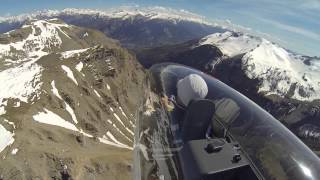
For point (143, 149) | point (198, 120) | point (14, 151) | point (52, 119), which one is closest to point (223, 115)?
point (198, 120)

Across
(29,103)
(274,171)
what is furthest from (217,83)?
(29,103)

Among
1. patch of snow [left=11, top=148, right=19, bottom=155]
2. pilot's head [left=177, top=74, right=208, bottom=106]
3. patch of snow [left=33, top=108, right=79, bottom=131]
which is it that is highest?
pilot's head [left=177, top=74, right=208, bottom=106]

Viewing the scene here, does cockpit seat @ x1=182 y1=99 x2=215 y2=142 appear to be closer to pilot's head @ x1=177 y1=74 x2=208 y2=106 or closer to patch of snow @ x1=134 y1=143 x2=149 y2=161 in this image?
pilot's head @ x1=177 y1=74 x2=208 y2=106

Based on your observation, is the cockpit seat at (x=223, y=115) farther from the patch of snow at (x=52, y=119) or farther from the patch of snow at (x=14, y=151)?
the patch of snow at (x=52, y=119)

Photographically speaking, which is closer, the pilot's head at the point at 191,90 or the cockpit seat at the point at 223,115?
the cockpit seat at the point at 223,115

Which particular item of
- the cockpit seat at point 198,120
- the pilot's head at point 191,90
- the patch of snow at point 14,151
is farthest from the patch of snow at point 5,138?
the cockpit seat at point 198,120

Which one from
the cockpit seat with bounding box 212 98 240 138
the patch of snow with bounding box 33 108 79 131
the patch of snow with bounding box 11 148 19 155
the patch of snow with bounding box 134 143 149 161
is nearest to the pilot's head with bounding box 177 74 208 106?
the cockpit seat with bounding box 212 98 240 138
